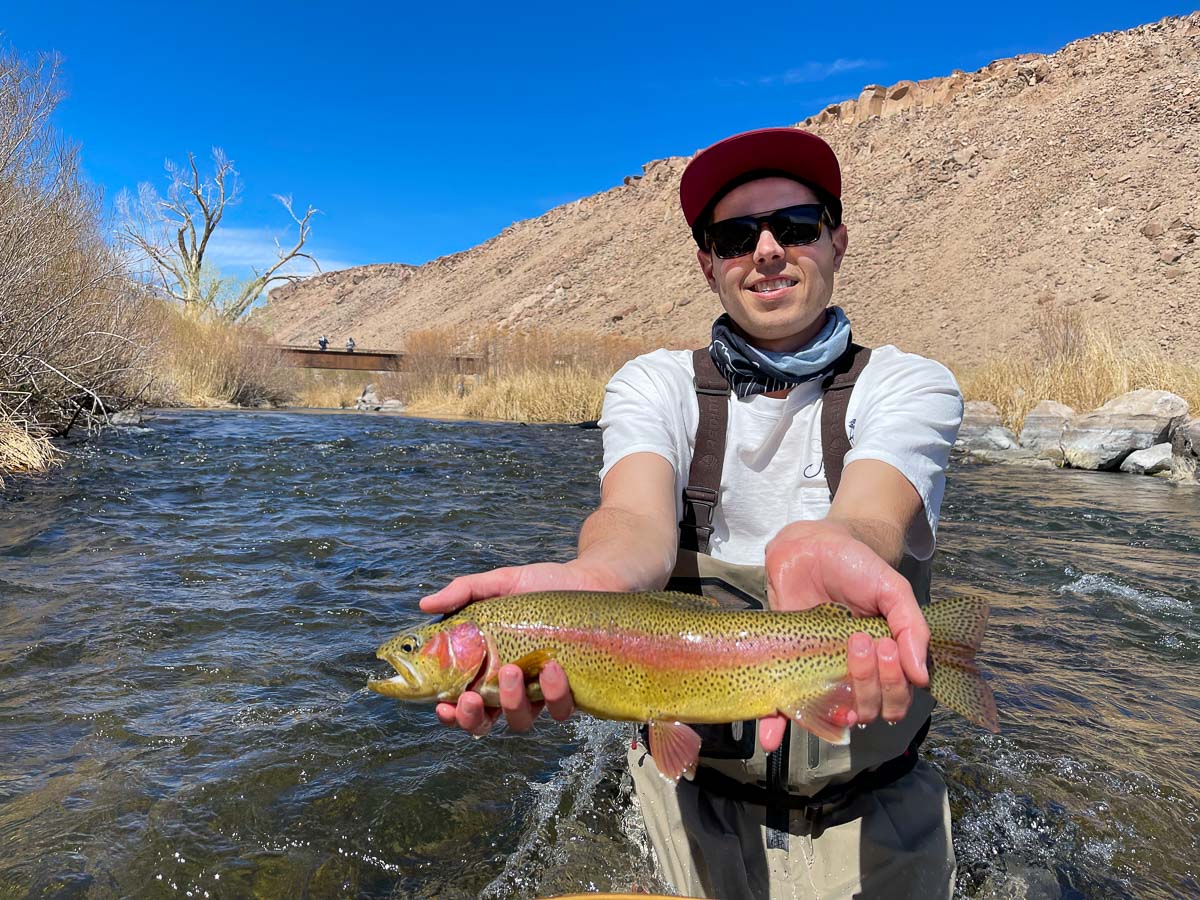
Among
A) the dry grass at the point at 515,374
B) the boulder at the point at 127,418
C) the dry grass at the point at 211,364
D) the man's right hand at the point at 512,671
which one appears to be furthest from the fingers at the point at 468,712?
the dry grass at the point at 211,364

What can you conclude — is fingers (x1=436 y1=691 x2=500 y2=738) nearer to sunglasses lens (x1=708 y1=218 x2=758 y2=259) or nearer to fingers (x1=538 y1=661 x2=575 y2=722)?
fingers (x1=538 y1=661 x2=575 y2=722)

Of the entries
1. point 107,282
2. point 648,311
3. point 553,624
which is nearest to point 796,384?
point 553,624

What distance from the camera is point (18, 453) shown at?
391 inches

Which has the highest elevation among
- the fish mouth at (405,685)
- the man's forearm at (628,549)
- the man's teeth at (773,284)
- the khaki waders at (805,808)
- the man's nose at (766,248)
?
the man's nose at (766,248)

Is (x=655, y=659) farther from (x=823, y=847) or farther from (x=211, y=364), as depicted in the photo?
(x=211, y=364)

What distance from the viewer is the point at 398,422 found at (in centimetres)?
2147

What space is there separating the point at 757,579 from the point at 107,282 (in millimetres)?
17237

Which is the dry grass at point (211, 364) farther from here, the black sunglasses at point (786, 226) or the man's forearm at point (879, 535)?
the man's forearm at point (879, 535)

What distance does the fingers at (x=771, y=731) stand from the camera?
2.10 metres

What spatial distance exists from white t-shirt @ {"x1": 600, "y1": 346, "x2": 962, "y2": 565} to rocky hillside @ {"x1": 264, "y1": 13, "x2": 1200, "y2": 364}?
110 ft

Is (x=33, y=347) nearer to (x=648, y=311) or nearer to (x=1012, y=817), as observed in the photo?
(x=1012, y=817)

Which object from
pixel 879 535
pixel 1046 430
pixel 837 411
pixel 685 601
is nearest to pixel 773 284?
pixel 837 411

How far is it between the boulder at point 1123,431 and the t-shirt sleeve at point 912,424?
540 inches

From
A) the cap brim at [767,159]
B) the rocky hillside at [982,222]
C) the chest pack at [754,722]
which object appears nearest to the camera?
the chest pack at [754,722]
